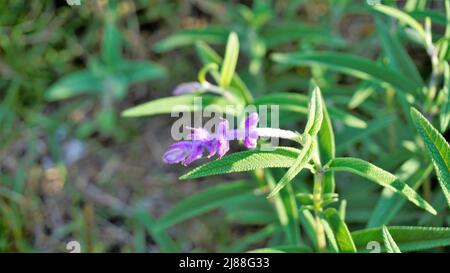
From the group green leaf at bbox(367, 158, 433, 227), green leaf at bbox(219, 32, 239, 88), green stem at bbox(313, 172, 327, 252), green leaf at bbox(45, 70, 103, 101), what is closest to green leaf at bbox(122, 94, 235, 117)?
green leaf at bbox(219, 32, 239, 88)

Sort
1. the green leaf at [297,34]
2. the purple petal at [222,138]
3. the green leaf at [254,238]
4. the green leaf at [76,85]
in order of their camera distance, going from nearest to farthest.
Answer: the purple petal at [222,138] < the green leaf at [254,238] < the green leaf at [297,34] < the green leaf at [76,85]

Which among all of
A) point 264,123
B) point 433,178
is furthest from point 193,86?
point 433,178

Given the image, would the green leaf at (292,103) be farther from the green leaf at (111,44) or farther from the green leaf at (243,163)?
the green leaf at (111,44)

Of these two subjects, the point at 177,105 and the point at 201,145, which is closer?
the point at 201,145

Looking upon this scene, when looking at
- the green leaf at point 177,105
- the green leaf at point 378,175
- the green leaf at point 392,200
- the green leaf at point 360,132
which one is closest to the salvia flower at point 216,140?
the green leaf at point 378,175

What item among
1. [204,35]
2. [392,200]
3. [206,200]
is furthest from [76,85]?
[392,200]

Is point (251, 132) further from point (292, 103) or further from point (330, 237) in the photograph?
point (292, 103)
